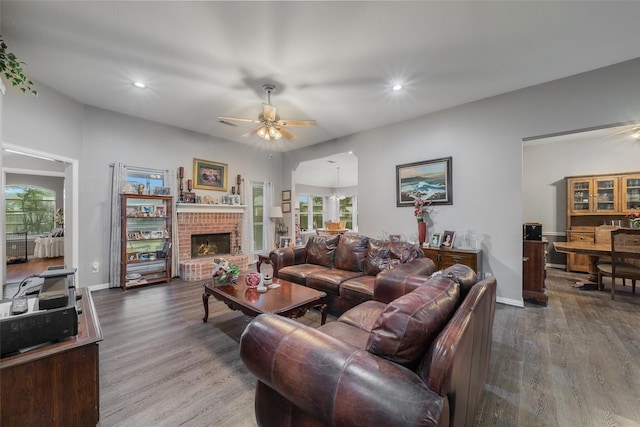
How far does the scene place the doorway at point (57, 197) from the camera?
364cm

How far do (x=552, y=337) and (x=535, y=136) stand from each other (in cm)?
248

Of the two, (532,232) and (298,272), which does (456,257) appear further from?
(298,272)

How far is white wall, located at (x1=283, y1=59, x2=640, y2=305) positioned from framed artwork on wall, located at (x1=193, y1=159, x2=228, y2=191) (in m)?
3.51

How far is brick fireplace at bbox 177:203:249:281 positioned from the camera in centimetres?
473

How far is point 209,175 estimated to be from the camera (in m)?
5.38

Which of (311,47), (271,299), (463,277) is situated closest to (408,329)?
(463,277)

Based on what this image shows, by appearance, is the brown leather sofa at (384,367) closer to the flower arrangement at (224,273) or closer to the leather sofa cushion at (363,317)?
the leather sofa cushion at (363,317)

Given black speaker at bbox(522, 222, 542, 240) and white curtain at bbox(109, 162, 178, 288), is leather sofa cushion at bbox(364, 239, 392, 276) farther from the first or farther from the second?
white curtain at bbox(109, 162, 178, 288)

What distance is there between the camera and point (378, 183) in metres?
4.80

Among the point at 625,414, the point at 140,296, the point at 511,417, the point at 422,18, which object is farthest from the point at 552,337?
the point at 140,296

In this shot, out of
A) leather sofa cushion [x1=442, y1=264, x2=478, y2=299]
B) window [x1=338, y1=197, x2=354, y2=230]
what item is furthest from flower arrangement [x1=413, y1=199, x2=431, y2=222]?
window [x1=338, y1=197, x2=354, y2=230]

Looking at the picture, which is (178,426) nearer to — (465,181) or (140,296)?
(140,296)

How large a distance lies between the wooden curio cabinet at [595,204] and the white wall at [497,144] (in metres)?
3.13

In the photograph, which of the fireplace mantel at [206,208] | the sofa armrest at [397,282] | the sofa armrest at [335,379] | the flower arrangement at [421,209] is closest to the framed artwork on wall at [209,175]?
the fireplace mantel at [206,208]
